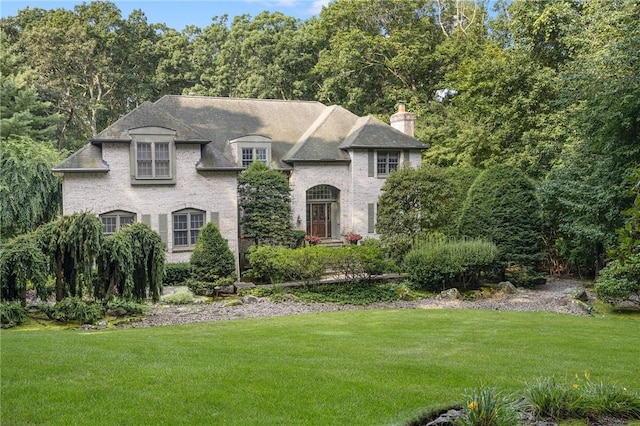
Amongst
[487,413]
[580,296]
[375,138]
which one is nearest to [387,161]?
[375,138]

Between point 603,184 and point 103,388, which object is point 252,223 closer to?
point 603,184

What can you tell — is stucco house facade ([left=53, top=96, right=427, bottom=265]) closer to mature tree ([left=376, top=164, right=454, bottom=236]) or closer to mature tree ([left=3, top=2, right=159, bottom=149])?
mature tree ([left=376, top=164, right=454, bottom=236])

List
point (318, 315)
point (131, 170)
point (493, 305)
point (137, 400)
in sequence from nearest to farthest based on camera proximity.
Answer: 1. point (137, 400)
2. point (318, 315)
3. point (493, 305)
4. point (131, 170)

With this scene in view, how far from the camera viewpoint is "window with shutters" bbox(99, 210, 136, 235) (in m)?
21.9

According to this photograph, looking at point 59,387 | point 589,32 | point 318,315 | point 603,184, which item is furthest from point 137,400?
point 589,32

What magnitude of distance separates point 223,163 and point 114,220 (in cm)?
494

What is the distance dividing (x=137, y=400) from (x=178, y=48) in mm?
43970

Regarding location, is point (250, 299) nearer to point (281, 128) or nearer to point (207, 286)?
point (207, 286)

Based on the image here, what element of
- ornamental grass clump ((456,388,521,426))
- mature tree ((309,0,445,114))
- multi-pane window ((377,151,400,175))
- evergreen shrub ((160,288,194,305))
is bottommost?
evergreen shrub ((160,288,194,305))

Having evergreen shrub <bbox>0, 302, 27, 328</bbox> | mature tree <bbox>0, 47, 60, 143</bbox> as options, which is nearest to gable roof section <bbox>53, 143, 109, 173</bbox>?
mature tree <bbox>0, 47, 60, 143</bbox>

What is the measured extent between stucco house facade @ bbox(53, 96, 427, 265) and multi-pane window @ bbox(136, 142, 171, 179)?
39 millimetres

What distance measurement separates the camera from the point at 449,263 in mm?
18766

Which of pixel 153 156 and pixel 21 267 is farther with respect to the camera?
pixel 153 156

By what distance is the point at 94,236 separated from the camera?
525 inches
